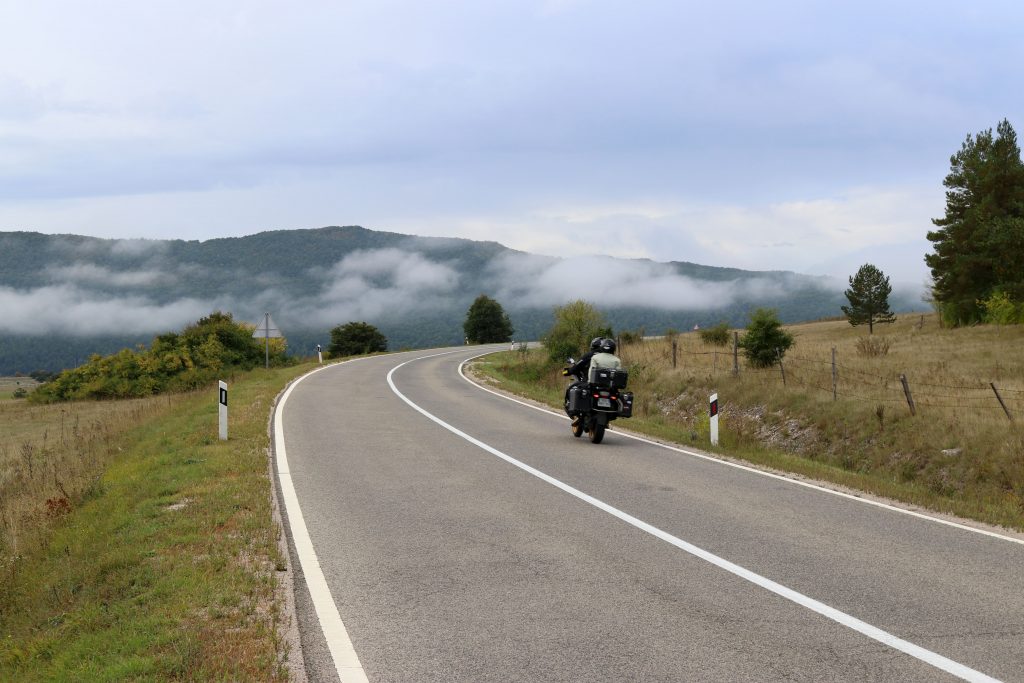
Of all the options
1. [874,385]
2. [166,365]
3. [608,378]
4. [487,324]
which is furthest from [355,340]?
[608,378]

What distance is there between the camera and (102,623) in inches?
210

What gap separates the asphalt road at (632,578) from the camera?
448 centimetres

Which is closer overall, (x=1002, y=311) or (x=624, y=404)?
(x=624, y=404)

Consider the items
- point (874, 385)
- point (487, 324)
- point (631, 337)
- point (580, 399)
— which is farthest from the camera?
point (487, 324)

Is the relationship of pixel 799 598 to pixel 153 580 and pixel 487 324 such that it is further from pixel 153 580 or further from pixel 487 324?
pixel 487 324

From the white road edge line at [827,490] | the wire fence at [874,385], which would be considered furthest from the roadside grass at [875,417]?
the white road edge line at [827,490]

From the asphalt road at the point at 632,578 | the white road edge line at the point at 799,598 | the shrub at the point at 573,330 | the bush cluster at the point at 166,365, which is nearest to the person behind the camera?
the white road edge line at the point at 799,598

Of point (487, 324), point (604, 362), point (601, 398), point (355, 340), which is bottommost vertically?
point (355, 340)

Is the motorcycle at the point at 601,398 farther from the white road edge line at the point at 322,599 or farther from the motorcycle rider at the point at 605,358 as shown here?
the white road edge line at the point at 322,599

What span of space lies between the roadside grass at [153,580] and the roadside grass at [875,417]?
729 centimetres

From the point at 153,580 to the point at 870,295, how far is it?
213 ft

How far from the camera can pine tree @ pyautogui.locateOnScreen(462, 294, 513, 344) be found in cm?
10075

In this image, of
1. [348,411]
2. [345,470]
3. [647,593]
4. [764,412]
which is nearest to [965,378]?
[764,412]

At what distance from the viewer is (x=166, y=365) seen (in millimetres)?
47781
